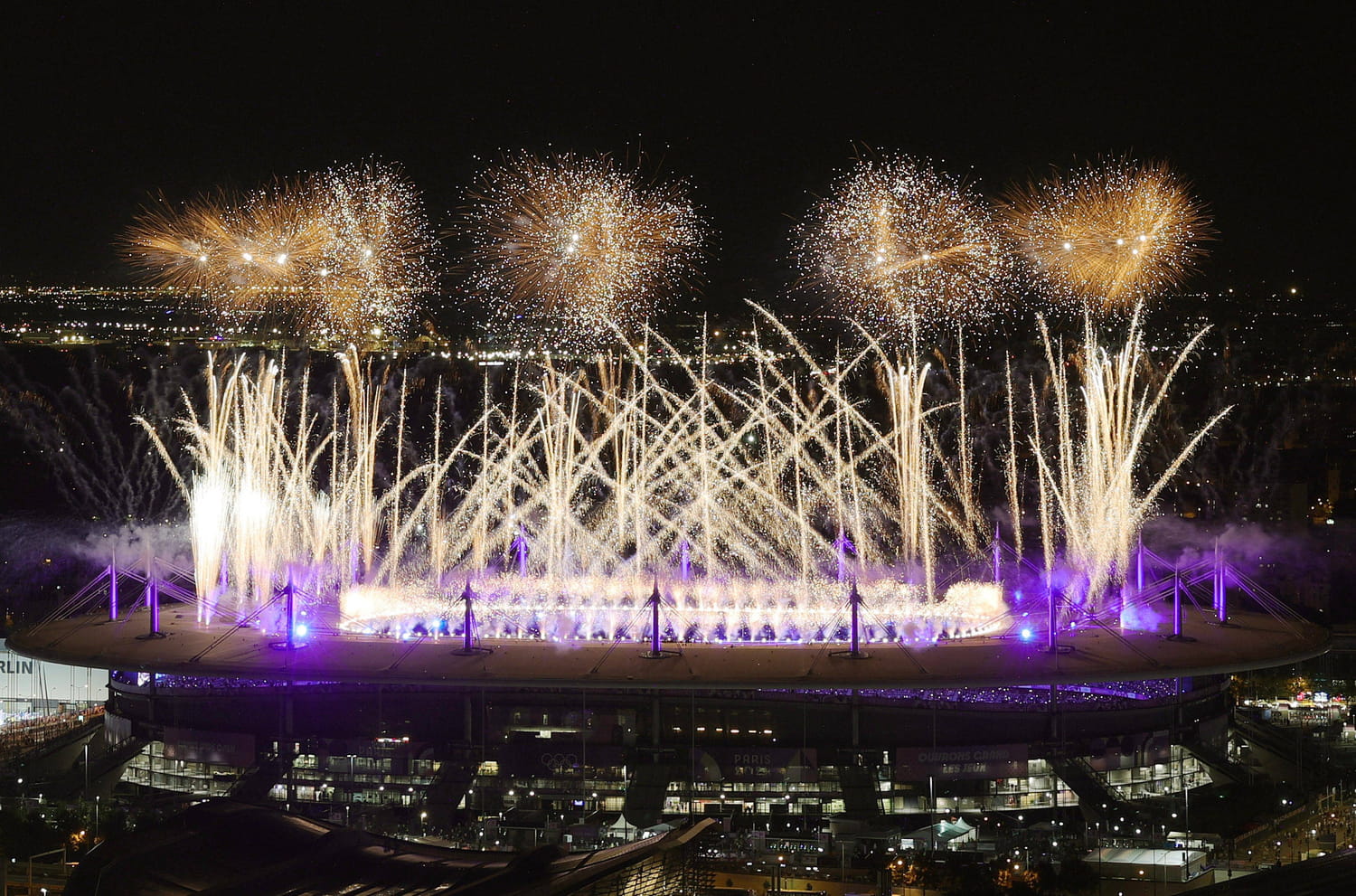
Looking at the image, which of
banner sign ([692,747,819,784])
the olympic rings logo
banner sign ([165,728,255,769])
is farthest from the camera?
banner sign ([165,728,255,769])

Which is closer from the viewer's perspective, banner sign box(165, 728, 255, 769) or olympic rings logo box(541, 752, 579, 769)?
olympic rings logo box(541, 752, 579, 769)

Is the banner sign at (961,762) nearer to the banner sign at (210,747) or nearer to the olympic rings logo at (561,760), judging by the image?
the olympic rings logo at (561,760)

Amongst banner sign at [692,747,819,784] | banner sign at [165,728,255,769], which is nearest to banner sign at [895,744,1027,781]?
banner sign at [692,747,819,784]

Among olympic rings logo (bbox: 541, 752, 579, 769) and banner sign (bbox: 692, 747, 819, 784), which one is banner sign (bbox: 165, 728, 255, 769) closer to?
olympic rings logo (bbox: 541, 752, 579, 769)

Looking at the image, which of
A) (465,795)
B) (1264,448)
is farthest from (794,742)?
(1264,448)

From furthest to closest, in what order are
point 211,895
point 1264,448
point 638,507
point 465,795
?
point 1264,448 → point 638,507 → point 465,795 → point 211,895

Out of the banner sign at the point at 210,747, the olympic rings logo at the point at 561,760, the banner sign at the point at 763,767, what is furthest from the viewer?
the banner sign at the point at 210,747

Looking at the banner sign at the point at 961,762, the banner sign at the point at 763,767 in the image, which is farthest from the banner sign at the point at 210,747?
the banner sign at the point at 961,762

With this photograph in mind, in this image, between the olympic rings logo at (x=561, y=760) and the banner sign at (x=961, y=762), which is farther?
the olympic rings logo at (x=561, y=760)

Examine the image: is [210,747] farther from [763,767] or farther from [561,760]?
[763,767]

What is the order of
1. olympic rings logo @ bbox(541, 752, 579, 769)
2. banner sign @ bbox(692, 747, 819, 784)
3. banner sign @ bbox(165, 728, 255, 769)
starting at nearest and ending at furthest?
banner sign @ bbox(692, 747, 819, 784) → olympic rings logo @ bbox(541, 752, 579, 769) → banner sign @ bbox(165, 728, 255, 769)

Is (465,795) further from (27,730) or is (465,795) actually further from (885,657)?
(27,730)
